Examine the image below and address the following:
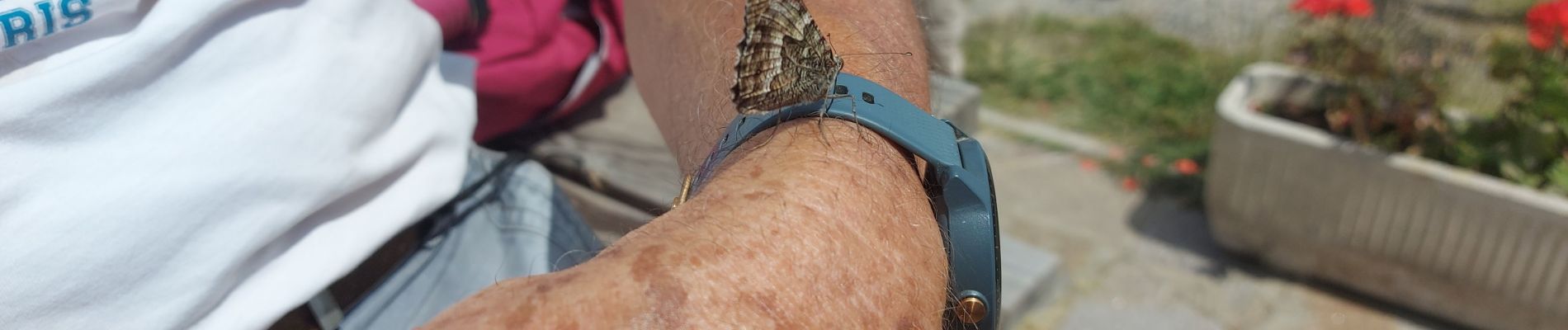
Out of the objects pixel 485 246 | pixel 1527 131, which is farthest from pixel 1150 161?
pixel 485 246

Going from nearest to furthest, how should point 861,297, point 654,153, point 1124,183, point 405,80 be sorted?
point 861,297, point 405,80, point 654,153, point 1124,183

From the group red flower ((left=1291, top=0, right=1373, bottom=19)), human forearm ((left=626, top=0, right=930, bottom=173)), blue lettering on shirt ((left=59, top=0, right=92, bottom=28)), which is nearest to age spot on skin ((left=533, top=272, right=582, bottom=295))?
human forearm ((left=626, top=0, right=930, bottom=173))

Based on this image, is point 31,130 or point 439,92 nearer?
point 31,130

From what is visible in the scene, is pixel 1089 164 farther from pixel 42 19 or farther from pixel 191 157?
pixel 42 19

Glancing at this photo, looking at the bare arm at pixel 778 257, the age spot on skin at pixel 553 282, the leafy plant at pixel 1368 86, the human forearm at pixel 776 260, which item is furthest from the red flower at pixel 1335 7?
the age spot on skin at pixel 553 282

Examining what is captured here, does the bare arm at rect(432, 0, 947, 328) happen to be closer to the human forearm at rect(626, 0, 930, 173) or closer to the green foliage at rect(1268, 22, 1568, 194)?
the human forearm at rect(626, 0, 930, 173)

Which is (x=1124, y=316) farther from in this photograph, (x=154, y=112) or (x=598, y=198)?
(x=154, y=112)

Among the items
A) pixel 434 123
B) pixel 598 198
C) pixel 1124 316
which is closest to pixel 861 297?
pixel 434 123
